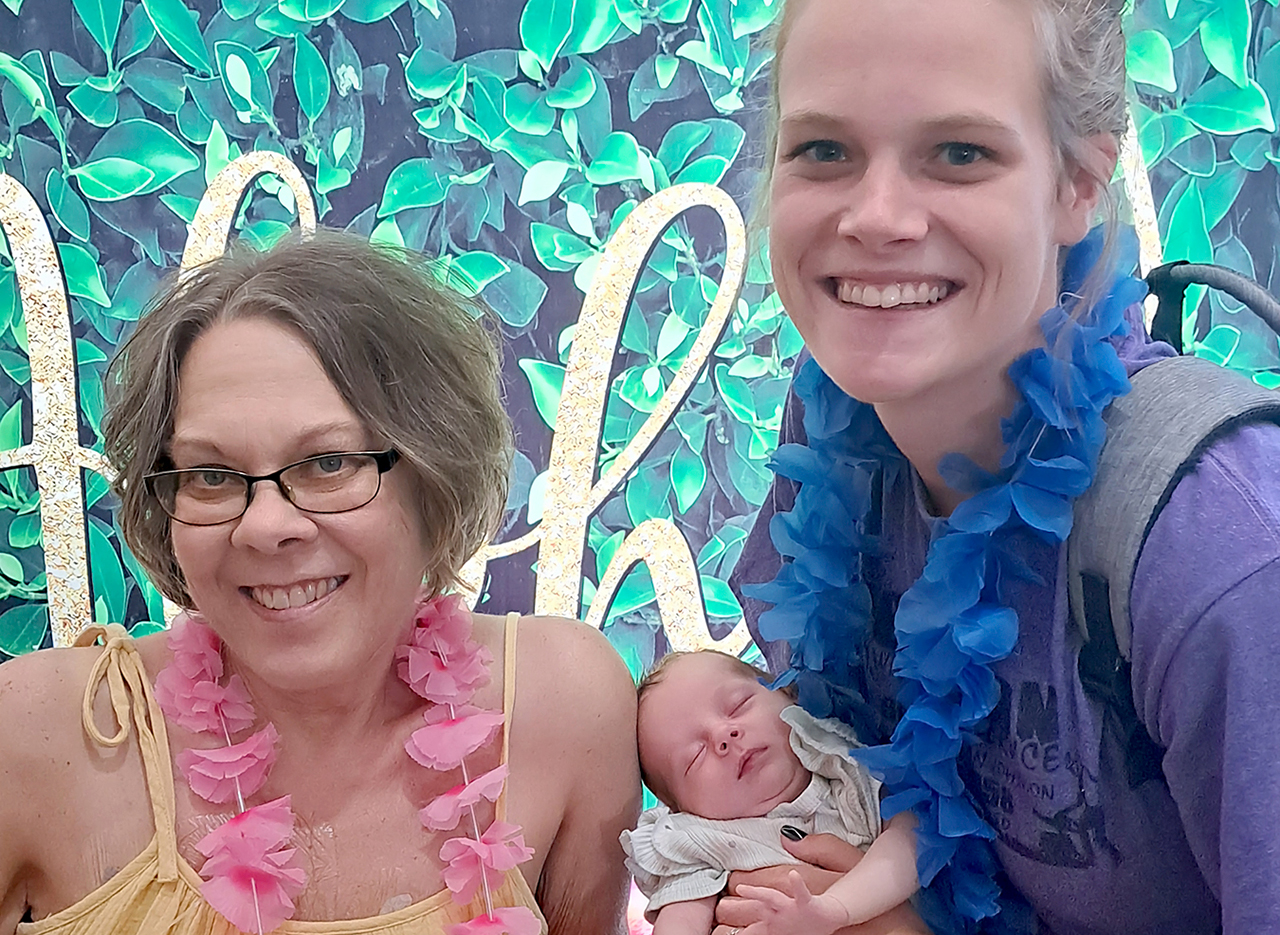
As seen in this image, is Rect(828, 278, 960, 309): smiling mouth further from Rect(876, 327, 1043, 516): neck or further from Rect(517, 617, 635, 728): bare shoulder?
Rect(517, 617, 635, 728): bare shoulder

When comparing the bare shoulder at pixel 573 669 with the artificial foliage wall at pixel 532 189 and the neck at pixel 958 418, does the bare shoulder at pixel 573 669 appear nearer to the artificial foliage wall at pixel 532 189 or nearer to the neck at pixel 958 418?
the neck at pixel 958 418

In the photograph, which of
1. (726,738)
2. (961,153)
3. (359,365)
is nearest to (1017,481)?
(961,153)

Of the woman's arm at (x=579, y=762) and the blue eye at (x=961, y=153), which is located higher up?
the blue eye at (x=961, y=153)

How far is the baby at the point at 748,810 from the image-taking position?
138cm

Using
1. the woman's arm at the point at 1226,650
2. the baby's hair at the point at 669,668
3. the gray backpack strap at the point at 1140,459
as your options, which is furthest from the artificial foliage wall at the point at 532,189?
the woman's arm at the point at 1226,650

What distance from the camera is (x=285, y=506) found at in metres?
1.37

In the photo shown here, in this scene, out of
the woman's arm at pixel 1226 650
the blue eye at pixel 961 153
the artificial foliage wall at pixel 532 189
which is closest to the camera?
the woman's arm at pixel 1226 650

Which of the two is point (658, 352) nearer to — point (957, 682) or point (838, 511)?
point (838, 511)

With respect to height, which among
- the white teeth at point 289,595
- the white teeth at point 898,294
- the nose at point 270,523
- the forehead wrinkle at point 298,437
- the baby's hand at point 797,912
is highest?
the white teeth at point 898,294

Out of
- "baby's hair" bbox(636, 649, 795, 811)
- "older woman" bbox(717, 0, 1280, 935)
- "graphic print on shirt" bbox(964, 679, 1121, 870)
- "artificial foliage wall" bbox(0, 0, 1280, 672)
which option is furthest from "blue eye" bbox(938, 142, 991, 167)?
"artificial foliage wall" bbox(0, 0, 1280, 672)

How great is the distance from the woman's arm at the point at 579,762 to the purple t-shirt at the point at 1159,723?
381 millimetres

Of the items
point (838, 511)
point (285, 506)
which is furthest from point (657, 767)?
point (285, 506)

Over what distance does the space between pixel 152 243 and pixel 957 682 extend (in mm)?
2114

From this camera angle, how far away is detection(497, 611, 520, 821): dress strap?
154cm
